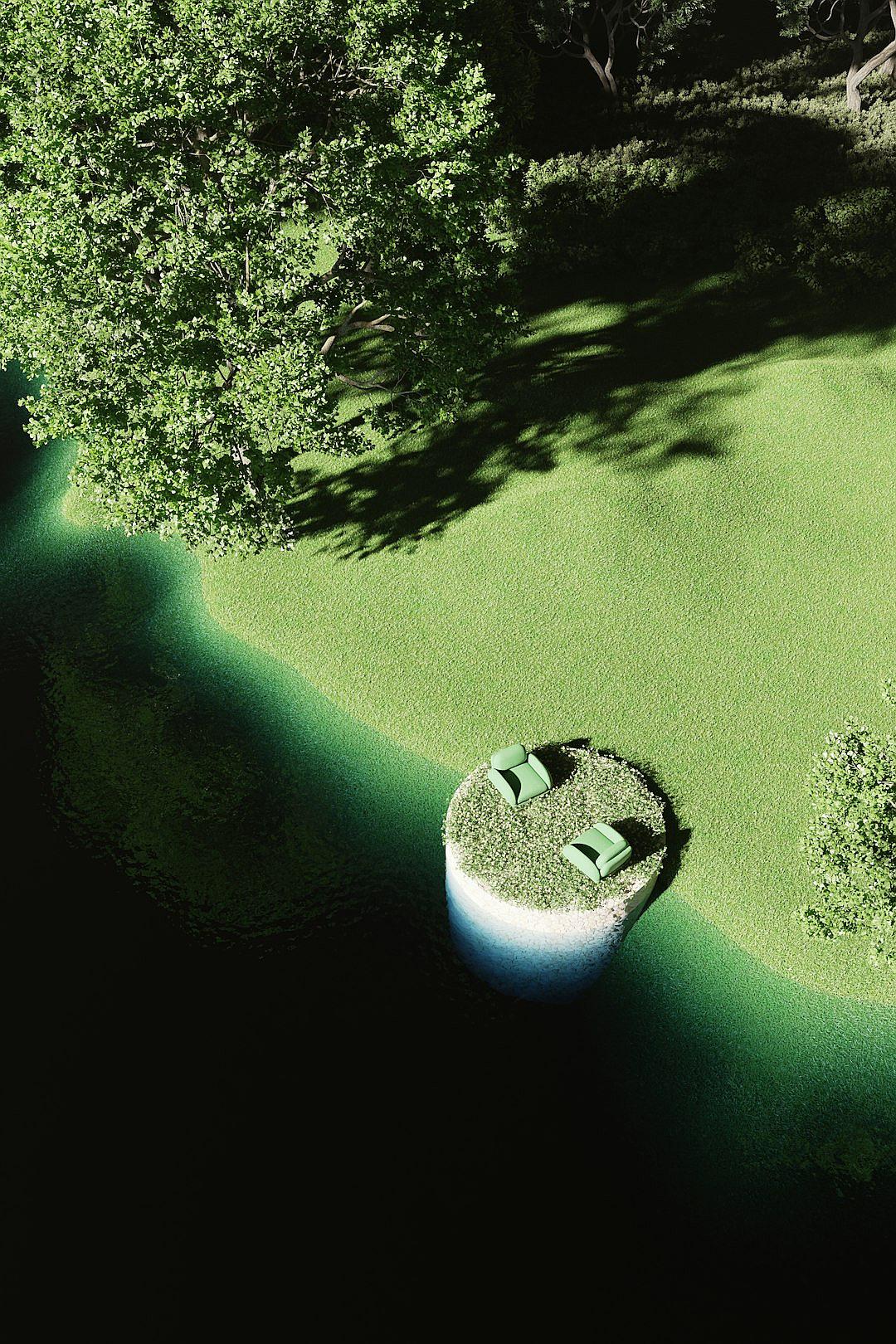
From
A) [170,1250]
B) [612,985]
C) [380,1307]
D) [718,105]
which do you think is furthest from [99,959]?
[718,105]

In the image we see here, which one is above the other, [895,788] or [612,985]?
[895,788]

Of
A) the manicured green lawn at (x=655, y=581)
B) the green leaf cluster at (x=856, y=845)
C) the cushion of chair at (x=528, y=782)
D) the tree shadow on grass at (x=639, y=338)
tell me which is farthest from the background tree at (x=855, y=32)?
the cushion of chair at (x=528, y=782)

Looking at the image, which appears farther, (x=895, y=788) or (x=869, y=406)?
(x=869, y=406)

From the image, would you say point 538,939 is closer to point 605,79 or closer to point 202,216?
point 202,216

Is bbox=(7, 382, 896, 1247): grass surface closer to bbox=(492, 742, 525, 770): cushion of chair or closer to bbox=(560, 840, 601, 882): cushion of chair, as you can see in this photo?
bbox=(560, 840, 601, 882): cushion of chair

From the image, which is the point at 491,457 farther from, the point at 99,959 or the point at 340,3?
the point at 99,959

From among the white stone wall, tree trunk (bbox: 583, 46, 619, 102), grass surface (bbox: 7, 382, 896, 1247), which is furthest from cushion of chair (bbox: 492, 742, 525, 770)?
tree trunk (bbox: 583, 46, 619, 102)
